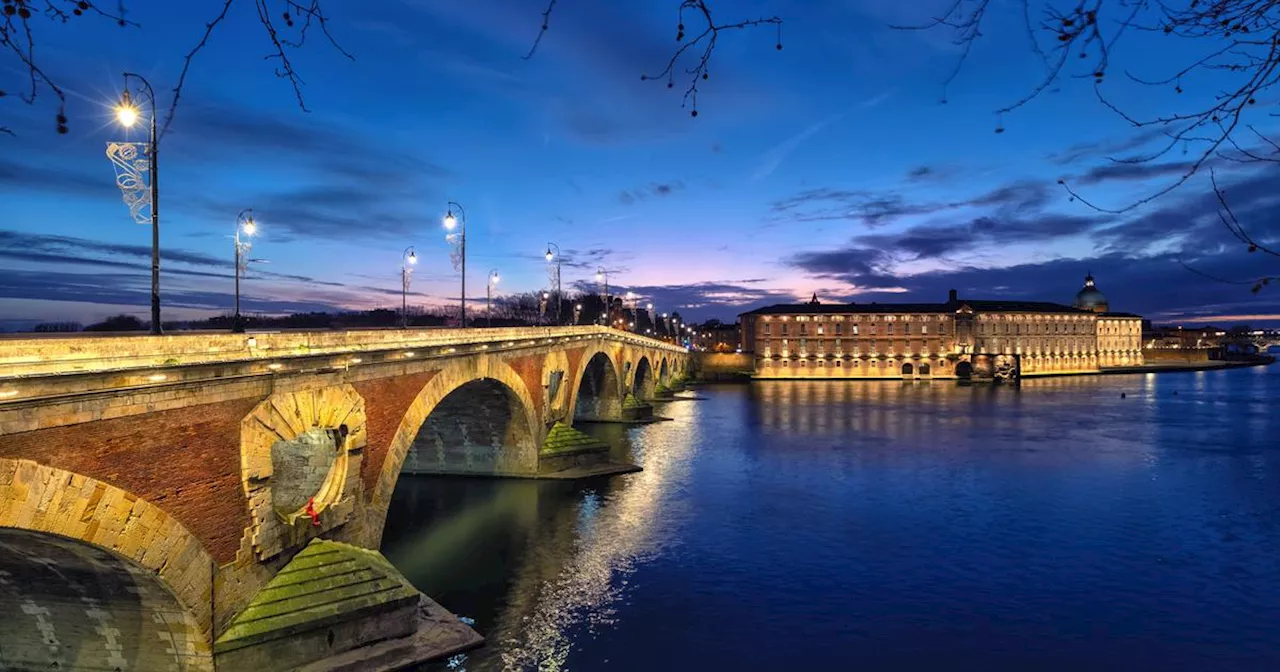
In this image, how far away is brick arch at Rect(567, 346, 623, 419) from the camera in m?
52.4

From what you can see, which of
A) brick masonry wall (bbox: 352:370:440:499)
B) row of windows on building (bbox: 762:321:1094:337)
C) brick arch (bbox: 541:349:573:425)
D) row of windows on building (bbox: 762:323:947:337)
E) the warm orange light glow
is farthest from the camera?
row of windows on building (bbox: 762:321:1094:337)

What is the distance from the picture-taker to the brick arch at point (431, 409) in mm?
24609

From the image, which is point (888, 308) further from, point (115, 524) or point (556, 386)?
point (115, 524)

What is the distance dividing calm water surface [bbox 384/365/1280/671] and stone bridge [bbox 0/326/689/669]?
14.2ft

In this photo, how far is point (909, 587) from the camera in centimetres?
2670

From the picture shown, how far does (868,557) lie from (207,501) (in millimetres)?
23662

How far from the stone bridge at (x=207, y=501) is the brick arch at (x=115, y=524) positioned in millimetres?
33

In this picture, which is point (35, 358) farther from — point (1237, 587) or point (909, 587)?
point (1237, 587)

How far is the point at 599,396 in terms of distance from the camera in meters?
74.2

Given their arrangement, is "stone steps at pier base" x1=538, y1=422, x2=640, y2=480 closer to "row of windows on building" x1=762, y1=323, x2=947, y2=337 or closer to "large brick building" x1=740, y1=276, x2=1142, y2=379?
"large brick building" x1=740, y1=276, x2=1142, y2=379

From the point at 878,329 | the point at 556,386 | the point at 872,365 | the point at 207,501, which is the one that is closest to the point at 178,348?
the point at 207,501

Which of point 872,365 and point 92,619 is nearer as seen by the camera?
point 92,619

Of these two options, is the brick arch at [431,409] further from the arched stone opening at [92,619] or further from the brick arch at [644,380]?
the brick arch at [644,380]

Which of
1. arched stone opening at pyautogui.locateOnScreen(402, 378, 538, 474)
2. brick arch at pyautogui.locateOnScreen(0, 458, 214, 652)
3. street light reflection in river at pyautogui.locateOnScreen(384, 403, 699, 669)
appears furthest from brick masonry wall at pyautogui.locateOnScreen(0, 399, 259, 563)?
arched stone opening at pyautogui.locateOnScreen(402, 378, 538, 474)
